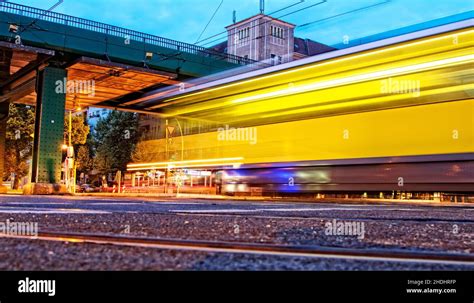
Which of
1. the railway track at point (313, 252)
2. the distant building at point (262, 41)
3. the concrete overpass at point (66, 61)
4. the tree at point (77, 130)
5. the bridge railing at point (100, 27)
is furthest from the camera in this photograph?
the distant building at point (262, 41)

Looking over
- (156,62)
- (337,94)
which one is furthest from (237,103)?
(156,62)

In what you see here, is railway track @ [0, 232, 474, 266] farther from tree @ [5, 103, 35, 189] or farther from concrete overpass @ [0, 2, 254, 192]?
tree @ [5, 103, 35, 189]

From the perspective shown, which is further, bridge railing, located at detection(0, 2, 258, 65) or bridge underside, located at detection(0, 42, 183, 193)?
bridge underside, located at detection(0, 42, 183, 193)

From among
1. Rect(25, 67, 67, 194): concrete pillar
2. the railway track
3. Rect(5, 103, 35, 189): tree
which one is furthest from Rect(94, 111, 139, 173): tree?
the railway track

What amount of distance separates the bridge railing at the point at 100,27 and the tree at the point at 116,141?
63.4ft

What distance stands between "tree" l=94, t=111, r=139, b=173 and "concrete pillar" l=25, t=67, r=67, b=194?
67.9 feet

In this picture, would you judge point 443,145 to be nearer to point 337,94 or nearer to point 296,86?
point 337,94


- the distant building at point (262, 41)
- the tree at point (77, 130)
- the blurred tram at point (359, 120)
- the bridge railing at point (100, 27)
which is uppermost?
the distant building at point (262, 41)

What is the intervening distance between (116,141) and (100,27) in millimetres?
23363

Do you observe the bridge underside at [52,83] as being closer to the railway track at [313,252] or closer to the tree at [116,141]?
the tree at [116,141]

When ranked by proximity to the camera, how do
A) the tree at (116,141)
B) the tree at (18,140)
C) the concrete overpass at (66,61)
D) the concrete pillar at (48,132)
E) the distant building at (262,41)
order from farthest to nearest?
1. the distant building at (262,41)
2. the tree at (116,141)
3. the tree at (18,140)
4. the concrete pillar at (48,132)
5. the concrete overpass at (66,61)

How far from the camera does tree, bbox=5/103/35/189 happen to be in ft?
112

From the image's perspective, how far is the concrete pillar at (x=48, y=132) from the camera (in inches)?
709

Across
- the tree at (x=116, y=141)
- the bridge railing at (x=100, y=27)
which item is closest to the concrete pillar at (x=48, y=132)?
the bridge railing at (x=100, y=27)
